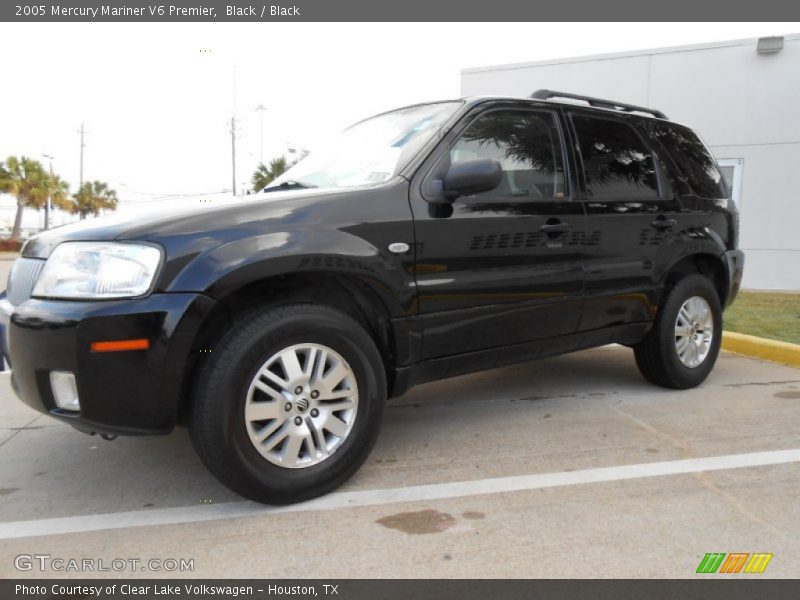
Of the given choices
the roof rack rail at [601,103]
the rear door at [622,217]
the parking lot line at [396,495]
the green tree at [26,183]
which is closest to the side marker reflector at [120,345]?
the parking lot line at [396,495]

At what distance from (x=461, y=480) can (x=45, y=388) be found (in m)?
1.80

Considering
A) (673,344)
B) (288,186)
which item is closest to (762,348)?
(673,344)

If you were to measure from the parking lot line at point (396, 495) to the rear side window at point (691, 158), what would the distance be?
6.50 feet

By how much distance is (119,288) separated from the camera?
234 cm

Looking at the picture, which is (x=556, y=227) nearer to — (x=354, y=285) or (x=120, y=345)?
(x=354, y=285)

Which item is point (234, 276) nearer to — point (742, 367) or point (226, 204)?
point (226, 204)

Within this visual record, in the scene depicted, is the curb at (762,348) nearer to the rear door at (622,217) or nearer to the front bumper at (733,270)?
the front bumper at (733,270)

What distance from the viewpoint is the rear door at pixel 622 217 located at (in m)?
3.66

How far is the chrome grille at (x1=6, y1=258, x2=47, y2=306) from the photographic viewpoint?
2.61m

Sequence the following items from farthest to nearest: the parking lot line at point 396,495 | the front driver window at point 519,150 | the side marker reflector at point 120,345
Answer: the front driver window at point 519,150 → the parking lot line at point 396,495 → the side marker reflector at point 120,345

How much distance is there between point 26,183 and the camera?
150 feet

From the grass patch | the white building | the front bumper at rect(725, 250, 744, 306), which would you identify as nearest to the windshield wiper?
the front bumper at rect(725, 250, 744, 306)

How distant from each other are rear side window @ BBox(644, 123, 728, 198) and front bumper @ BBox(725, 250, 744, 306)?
44cm
